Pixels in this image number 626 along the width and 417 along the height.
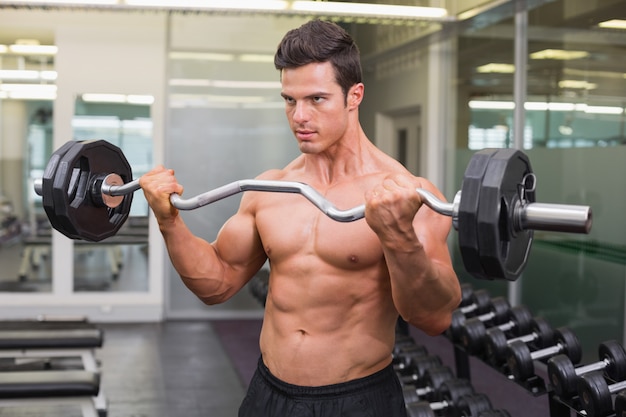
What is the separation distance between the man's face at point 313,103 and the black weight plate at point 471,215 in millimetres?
381

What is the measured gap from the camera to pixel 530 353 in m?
2.96

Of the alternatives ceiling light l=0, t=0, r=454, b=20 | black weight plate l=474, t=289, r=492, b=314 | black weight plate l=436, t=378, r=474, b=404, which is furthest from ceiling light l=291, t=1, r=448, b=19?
black weight plate l=436, t=378, r=474, b=404

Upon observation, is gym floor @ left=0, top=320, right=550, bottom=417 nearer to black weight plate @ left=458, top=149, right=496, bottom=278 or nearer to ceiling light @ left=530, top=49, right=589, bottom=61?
ceiling light @ left=530, top=49, right=589, bottom=61

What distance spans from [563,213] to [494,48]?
3.85 m

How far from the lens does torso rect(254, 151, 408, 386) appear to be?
1483mm

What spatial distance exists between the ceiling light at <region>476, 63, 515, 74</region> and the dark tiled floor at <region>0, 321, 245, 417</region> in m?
2.30

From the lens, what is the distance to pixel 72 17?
5488 mm

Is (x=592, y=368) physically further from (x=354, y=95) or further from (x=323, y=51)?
(x=323, y=51)

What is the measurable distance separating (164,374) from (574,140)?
245 cm

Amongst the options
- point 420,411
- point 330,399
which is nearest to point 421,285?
point 330,399

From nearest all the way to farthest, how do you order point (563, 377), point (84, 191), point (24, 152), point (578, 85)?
point (84, 191), point (563, 377), point (578, 85), point (24, 152)

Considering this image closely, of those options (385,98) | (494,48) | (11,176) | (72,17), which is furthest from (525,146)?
(11,176)

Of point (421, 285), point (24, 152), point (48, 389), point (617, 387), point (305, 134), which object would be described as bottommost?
point (48, 389)

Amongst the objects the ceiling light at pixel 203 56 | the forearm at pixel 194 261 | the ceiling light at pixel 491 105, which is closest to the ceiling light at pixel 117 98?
the ceiling light at pixel 203 56
